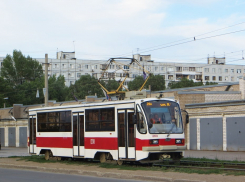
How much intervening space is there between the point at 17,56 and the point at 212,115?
8042 centimetres

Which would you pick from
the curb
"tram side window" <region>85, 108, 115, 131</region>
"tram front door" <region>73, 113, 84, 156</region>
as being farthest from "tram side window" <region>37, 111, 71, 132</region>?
the curb

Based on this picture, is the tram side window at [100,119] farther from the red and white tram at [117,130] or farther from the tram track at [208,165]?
the tram track at [208,165]

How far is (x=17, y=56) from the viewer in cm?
10819

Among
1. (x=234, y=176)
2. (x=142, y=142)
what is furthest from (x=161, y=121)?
(x=234, y=176)

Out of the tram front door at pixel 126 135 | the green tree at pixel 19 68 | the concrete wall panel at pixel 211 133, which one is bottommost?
the concrete wall panel at pixel 211 133

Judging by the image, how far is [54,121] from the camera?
81.5 ft

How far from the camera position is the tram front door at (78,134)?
74.5 feet

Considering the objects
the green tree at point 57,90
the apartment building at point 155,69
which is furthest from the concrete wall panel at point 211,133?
the apartment building at point 155,69

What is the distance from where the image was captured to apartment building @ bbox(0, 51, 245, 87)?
398ft

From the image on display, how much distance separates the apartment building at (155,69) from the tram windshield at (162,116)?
328 feet

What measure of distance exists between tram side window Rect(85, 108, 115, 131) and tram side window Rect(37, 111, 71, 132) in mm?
1695

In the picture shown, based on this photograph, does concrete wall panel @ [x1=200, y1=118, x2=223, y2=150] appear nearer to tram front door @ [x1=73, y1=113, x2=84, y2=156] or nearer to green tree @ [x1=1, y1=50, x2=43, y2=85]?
tram front door @ [x1=73, y1=113, x2=84, y2=156]

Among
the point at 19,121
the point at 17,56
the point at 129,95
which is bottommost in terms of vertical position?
the point at 19,121

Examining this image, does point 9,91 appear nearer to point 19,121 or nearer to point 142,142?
point 19,121
